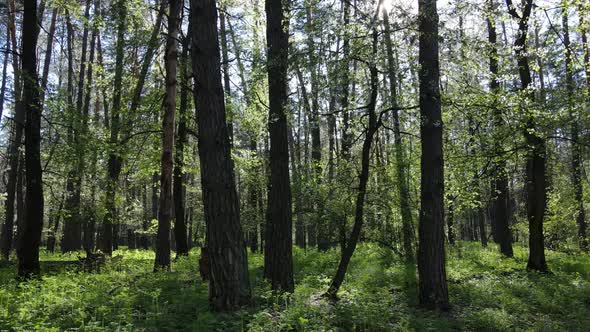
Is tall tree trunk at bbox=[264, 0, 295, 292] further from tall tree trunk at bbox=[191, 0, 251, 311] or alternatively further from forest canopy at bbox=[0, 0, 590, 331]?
tall tree trunk at bbox=[191, 0, 251, 311]

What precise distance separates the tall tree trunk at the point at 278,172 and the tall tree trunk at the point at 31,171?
18.2 ft

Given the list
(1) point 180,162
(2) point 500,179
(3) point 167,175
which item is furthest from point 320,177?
(2) point 500,179

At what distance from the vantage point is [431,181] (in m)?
8.45

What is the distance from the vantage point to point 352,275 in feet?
38.7

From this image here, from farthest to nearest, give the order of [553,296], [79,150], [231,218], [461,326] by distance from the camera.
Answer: [79,150], [553,296], [461,326], [231,218]

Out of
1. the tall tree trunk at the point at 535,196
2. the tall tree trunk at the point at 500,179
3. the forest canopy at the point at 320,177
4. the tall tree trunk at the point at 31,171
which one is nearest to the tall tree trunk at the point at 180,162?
the forest canopy at the point at 320,177

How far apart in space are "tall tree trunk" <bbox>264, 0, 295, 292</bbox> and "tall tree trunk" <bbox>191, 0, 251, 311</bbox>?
1.61m

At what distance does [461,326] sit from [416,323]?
0.87 meters

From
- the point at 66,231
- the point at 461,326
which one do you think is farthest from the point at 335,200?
the point at 66,231

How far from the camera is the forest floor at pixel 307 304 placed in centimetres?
580

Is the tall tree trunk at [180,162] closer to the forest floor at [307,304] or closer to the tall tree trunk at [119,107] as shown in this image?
the tall tree trunk at [119,107]

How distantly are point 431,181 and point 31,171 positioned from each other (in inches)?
351

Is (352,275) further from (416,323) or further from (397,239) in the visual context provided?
(416,323)

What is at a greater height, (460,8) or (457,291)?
(460,8)
